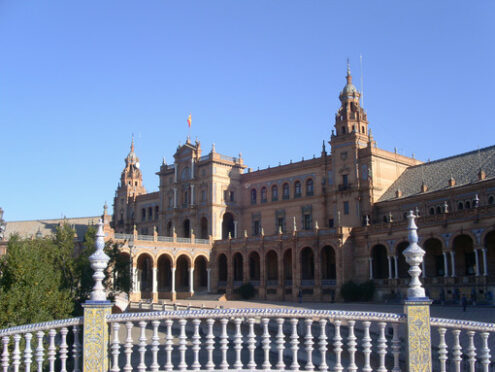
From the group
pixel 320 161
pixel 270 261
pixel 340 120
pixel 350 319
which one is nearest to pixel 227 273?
pixel 270 261

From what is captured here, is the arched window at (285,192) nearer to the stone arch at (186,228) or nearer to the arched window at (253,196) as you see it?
the arched window at (253,196)

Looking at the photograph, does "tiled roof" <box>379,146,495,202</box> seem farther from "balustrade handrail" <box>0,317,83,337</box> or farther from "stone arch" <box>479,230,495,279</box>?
"balustrade handrail" <box>0,317,83,337</box>

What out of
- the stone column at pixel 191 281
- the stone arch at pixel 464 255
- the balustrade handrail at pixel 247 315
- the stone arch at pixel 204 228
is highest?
the stone arch at pixel 204 228

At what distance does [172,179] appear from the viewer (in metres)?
71.4

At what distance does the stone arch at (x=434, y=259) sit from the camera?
45406mm

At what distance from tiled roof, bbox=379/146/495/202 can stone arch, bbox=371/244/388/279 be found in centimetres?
555

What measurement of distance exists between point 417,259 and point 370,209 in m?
42.8

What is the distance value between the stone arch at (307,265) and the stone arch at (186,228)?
17195 mm

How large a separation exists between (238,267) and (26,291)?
158ft

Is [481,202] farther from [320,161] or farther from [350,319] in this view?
[350,319]

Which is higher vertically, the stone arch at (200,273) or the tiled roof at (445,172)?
the tiled roof at (445,172)

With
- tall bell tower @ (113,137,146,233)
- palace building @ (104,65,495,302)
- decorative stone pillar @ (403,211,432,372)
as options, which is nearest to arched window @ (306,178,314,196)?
palace building @ (104,65,495,302)

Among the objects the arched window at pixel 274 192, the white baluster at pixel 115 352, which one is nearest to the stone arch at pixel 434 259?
the arched window at pixel 274 192

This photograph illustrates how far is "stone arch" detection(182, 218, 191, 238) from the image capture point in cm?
6820
